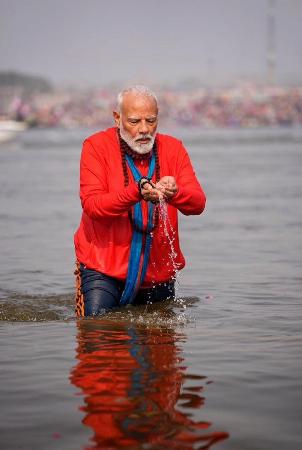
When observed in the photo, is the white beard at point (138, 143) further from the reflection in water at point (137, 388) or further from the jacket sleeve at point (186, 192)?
the reflection in water at point (137, 388)

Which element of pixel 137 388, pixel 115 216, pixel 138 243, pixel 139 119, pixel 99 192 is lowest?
pixel 137 388

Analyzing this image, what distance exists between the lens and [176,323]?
786 cm

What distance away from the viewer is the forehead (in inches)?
271

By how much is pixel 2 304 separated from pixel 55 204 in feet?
43.6

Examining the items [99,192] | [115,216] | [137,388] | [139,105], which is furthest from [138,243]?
[137,388]

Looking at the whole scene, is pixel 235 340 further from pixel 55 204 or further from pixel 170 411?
pixel 55 204

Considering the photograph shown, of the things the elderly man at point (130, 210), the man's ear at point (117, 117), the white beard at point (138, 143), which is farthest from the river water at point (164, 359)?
the man's ear at point (117, 117)

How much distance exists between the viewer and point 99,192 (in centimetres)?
703

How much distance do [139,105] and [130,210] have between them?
0.69 m

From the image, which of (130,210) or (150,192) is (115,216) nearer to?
(130,210)

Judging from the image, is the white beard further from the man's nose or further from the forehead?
the forehead

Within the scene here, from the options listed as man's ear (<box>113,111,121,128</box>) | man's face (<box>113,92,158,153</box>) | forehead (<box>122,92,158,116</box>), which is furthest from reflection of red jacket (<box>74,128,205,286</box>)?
forehead (<box>122,92,158,116</box>)

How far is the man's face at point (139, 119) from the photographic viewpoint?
6883 millimetres

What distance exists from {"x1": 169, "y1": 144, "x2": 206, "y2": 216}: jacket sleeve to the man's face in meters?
0.32
